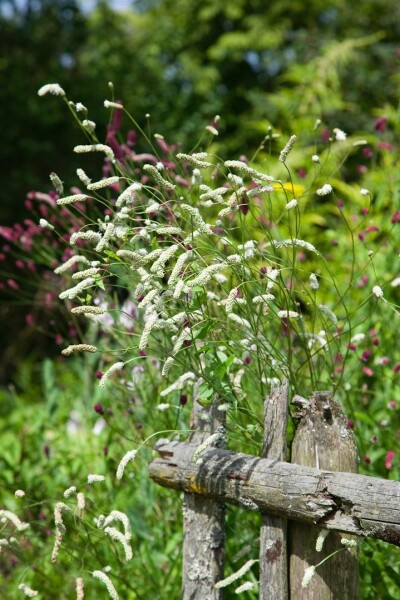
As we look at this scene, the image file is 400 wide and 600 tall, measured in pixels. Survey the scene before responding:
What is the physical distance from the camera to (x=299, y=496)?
2115 millimetres

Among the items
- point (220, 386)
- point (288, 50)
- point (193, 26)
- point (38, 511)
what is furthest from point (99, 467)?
point (193, 26)

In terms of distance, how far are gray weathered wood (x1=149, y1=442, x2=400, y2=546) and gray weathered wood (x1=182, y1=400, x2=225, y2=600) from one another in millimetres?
76

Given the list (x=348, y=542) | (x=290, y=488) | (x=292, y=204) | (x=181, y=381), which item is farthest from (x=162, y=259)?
(x=348, y=542)

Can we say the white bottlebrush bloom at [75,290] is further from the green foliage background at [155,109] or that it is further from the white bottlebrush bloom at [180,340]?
the green foliage background at [155,109]

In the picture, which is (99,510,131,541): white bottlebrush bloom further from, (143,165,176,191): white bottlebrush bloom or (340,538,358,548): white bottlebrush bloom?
(143,165,176,191): white bottlebrush bloom

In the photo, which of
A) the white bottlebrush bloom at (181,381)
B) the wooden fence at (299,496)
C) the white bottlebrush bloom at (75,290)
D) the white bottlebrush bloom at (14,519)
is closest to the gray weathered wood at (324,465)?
the wooden fence at (299,496)

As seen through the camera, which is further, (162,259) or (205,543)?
(205,543)

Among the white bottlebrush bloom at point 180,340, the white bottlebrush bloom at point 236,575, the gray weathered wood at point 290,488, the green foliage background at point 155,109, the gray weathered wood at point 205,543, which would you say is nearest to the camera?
the gray weathered wood at point 290,488

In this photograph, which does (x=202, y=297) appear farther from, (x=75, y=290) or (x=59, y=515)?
(x=59, y=515)

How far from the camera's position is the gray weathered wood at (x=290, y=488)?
1.95 m

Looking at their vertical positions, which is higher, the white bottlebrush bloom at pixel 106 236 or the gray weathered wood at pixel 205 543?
the white bottlebrush bloom at pixel 106 236

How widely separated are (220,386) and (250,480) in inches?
10.5

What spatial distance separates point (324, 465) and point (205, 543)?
523 mm

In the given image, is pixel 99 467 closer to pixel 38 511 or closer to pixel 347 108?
pixel 38 511
